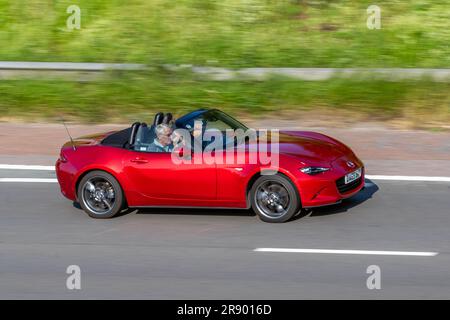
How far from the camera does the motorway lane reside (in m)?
A: 7.92

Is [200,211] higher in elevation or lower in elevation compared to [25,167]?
lower

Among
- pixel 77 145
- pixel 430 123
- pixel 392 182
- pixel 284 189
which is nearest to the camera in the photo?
pixel 284 189

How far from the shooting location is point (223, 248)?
9.11m

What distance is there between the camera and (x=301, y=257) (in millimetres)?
8734

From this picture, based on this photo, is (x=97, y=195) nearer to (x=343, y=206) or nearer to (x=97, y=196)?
(x=97, y=196)

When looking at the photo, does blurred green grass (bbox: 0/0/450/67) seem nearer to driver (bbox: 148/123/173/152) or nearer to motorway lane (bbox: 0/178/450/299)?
motorway lane (bbox: 0/178/450/299)

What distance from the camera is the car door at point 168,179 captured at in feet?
32.3

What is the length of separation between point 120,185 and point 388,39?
917cm

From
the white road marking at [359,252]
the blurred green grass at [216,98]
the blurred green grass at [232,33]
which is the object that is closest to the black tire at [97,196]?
the white road marking at [359,252]

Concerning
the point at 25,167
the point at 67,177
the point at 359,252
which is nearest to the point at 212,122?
the point at 67,177

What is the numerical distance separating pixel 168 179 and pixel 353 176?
2.12 meters

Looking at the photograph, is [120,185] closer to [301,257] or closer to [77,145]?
[77,145]

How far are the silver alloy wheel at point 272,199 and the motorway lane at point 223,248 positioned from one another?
162mm
